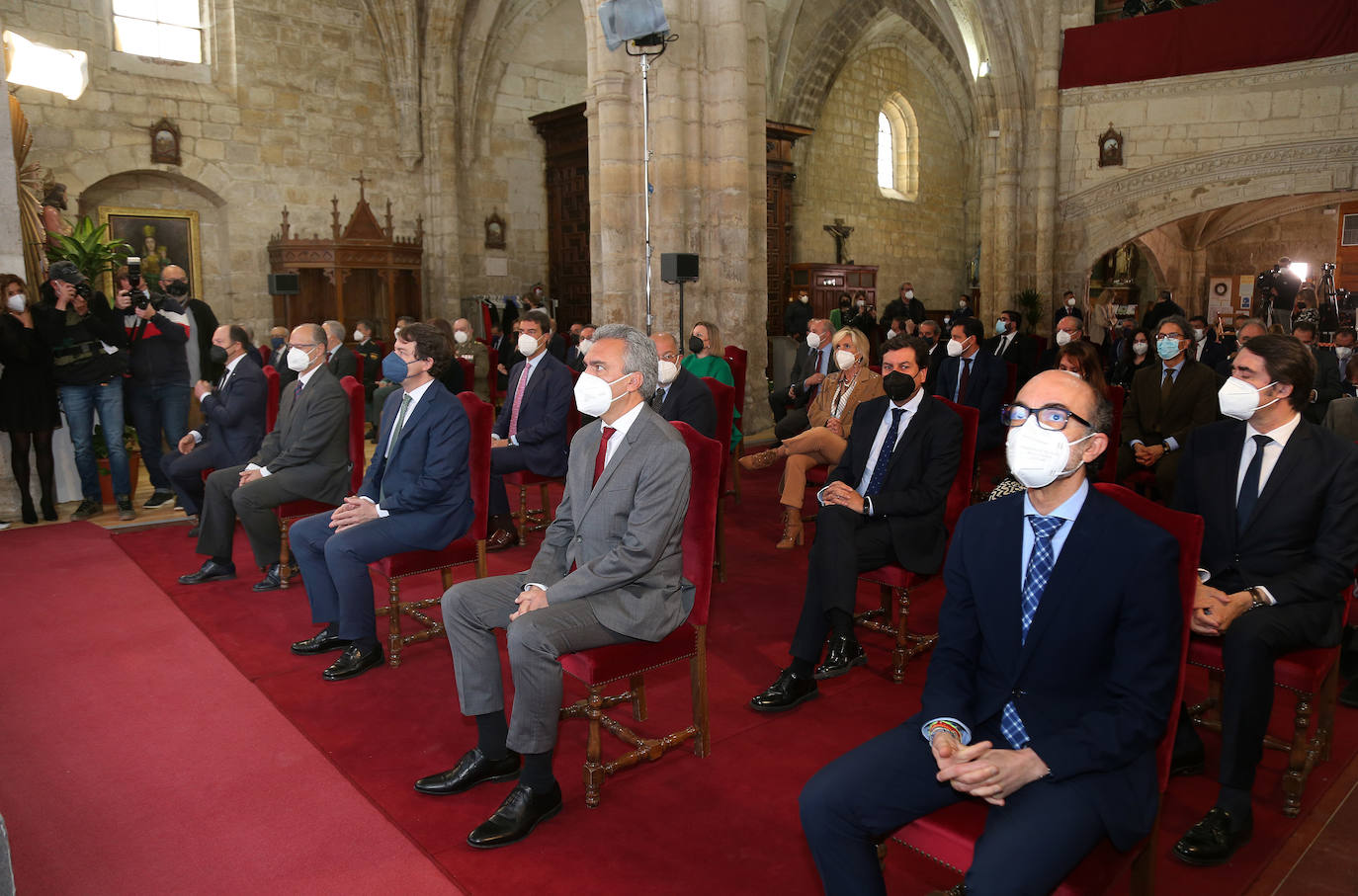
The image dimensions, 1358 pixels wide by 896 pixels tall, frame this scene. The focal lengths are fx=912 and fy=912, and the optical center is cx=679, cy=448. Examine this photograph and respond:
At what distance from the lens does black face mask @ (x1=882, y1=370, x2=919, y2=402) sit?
12.6ft

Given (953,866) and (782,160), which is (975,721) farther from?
(782,160)

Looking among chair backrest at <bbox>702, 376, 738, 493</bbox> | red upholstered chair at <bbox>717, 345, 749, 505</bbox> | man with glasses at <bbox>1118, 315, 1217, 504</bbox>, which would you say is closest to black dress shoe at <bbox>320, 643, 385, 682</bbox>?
chair backrest at <bbox>702, 376, 738, 493</bbox>

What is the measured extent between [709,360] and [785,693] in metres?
3.75

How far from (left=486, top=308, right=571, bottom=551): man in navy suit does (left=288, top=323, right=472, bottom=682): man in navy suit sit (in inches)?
54.4

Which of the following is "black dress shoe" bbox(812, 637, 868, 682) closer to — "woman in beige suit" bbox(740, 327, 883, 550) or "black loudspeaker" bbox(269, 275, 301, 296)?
"woman in beige suit" bbox(740, 327, 883, 550)

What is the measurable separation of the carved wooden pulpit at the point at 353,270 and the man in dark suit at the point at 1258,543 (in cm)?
1237

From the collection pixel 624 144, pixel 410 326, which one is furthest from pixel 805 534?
pixel 624 144

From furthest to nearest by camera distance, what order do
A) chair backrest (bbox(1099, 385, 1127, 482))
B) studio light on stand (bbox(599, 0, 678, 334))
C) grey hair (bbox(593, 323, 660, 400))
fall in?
studio light on stand (bbox(599, 0, 678, 334)) < chair backrest (bbox(1099, 385, 1127, 482)) < grey hair (bbox(593, 323, 660, 400))

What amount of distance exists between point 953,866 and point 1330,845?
4.89 feet

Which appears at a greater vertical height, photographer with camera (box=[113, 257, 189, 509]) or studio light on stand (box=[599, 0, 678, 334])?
studio light on stand (box=[599, 0, 678, 334])

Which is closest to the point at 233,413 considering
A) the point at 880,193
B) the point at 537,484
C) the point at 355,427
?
the point at 355,427

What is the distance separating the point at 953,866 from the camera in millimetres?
1959

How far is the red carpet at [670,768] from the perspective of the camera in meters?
2.56

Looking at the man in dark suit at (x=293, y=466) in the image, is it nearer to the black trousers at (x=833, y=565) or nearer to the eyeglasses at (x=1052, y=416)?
the black trousers at (x=833, y=565)
